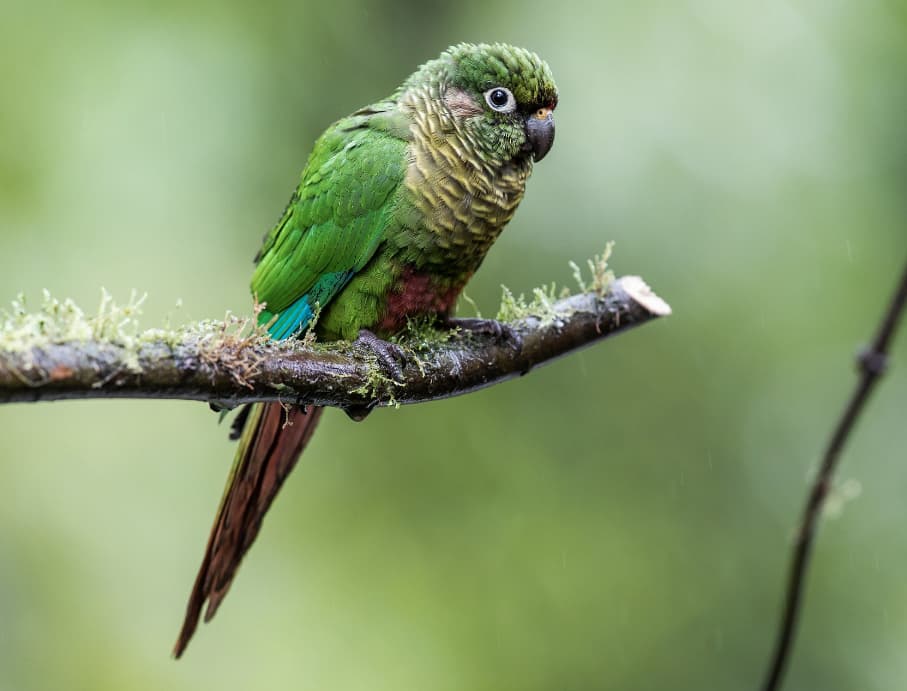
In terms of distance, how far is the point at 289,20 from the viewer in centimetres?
532

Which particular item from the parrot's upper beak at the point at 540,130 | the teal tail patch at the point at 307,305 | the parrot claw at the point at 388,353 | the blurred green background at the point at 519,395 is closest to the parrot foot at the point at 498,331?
the parrot claw at the point at 388,353

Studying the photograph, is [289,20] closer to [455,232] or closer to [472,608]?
[455,232]

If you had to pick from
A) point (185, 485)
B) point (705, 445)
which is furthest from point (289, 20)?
point (705, 445)

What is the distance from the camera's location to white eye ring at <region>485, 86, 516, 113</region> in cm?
290

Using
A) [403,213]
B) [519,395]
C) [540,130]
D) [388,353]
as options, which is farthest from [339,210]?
[519,395]

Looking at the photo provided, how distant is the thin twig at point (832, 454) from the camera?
6.10 ft

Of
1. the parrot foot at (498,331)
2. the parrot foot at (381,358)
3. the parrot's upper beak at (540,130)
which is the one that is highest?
the parrot's upper beak at (540,130)

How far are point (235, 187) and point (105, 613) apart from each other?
248cm

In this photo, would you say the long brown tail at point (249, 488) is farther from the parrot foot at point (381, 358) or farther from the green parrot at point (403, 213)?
the parrot foot at point (381, 358)

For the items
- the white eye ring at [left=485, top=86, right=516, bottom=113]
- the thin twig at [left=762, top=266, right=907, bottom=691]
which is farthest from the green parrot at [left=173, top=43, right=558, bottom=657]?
the thin twig at [left=762, top=266, right=907, bottom=691]

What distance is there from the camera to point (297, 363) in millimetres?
2268

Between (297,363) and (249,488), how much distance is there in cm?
72

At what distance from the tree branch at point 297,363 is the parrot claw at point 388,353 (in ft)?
0.06

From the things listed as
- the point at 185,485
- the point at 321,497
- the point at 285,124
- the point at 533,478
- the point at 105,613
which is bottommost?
the point at 105,613
